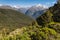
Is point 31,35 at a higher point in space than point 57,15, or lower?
lower

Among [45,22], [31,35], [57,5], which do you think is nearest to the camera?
[31,35]

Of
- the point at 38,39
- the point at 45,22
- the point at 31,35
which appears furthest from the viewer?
the point at 45,22

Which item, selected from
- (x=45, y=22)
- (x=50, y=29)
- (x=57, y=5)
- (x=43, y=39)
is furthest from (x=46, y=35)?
(x=57, y=5)

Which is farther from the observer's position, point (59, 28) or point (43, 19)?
point (43, 19)

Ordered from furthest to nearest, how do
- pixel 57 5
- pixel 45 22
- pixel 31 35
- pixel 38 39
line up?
pixel 57 5 < pixel 45 22 < pixel 31 35 < pixel 38 39

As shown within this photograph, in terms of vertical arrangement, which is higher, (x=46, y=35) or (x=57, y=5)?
(x=57, y=5)

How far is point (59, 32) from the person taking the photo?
1885 inches

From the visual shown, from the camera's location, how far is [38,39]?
43875 millimetres

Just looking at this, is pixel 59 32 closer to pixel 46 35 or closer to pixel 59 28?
pixel 59 28

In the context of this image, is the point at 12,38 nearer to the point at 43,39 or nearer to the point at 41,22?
the point at 43,39

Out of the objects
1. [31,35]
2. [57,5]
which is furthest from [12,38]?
[57,5]

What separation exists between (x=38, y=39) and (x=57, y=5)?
2438 cm

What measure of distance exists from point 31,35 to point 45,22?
11.1 meters

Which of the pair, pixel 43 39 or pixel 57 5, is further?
pixel 57 5
